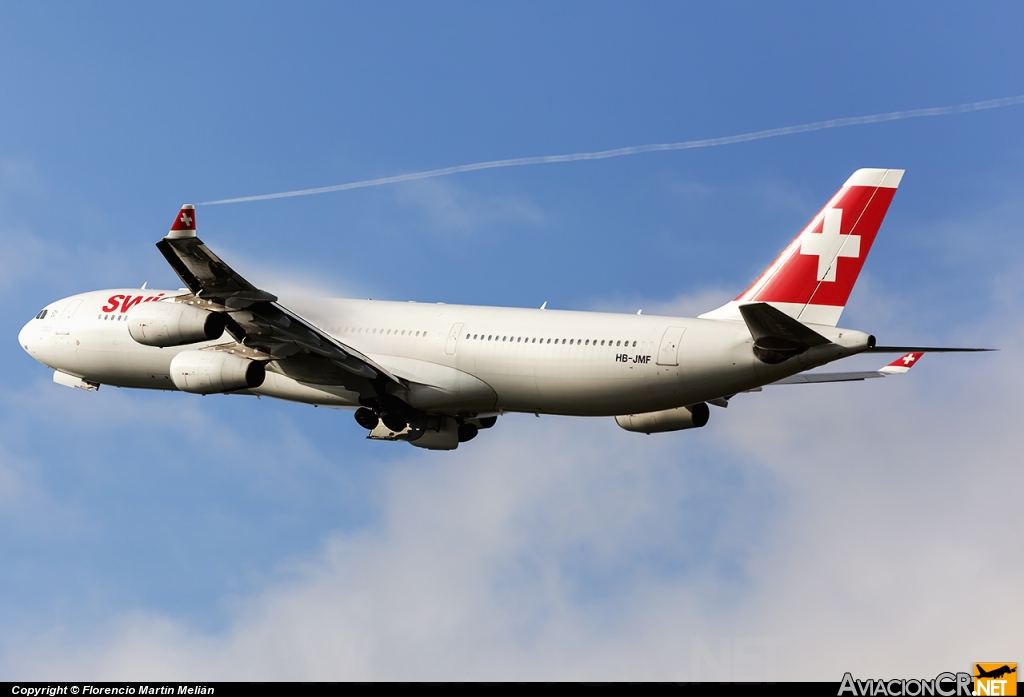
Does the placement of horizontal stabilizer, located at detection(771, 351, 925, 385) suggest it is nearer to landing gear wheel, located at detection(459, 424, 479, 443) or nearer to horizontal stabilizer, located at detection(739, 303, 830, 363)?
horizontal stabilizer, located at detection(739, 303, 830, 363)

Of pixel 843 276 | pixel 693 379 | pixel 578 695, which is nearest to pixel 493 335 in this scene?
pixel 693 379

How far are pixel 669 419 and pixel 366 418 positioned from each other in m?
9.18

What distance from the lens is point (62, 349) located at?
46.6 m

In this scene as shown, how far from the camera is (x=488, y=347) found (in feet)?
131

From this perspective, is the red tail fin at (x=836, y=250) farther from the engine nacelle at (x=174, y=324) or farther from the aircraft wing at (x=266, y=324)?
the engine nacelle at (x=174, y=324)

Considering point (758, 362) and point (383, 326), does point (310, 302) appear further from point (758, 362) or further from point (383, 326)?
point (758, 362)

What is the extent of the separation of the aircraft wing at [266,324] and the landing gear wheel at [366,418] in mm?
1477

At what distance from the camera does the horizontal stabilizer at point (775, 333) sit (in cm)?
3400

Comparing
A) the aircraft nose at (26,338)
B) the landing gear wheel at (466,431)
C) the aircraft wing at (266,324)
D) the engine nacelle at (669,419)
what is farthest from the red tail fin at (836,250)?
the aircraft nose at (26,338)

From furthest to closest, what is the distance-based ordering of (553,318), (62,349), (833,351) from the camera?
(62,349), (553,318), (833,351)

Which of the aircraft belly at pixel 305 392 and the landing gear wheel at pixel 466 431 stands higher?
the aircraft belly at pixel 305 392

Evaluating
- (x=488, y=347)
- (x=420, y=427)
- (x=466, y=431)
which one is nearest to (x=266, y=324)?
(x=488, y=347)

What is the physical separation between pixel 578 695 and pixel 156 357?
20795 millimetres

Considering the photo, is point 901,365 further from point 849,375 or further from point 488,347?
point 488,347
